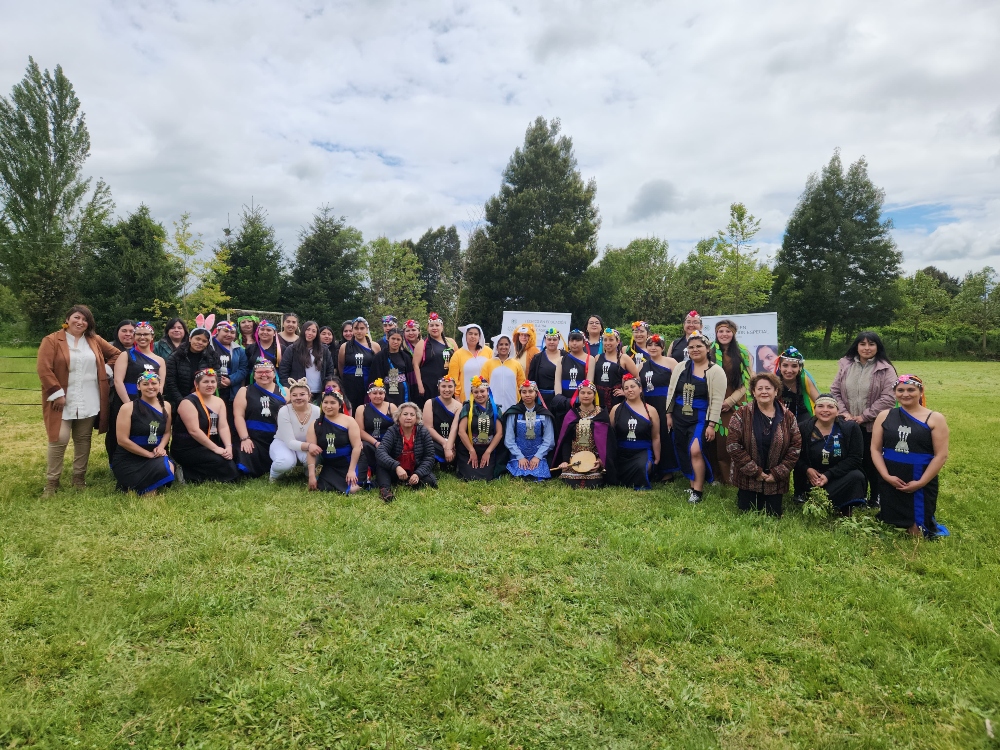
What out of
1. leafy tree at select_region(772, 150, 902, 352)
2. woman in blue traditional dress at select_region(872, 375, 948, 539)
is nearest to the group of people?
woman in blue traditional dress at select_region(872, 375, 948, 539)

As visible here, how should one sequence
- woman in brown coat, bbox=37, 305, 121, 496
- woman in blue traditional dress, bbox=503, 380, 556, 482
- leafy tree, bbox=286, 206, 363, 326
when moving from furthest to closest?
leafy tree, bbox=286, 206, 363, 326
woman in blue traditional dress, bbox=503, 380, 556, 482
woman in brown coat, bbox=37, 305, 121, 496

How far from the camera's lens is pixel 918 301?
105ft

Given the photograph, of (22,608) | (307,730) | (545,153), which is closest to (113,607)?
(22,608)

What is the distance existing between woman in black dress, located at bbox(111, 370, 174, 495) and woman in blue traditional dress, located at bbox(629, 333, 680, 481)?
5.40 metres

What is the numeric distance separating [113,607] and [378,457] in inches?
111

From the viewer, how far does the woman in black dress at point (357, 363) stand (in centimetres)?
739

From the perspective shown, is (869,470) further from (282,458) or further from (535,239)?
(535,239)

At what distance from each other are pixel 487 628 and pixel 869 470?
13.5 feet

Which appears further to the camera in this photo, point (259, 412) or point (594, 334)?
point (594, 334)

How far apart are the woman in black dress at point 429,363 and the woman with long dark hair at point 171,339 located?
2.80 metres

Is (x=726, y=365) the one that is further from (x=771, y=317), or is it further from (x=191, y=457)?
(x=191, y=457)

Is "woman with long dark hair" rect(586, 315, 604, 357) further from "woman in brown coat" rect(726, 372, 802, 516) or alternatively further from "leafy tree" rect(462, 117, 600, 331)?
"leafy tree" rect(462, 117, 600, 331)

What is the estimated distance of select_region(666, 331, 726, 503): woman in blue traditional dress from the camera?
576cm

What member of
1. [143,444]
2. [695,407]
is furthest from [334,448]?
[695,407]
